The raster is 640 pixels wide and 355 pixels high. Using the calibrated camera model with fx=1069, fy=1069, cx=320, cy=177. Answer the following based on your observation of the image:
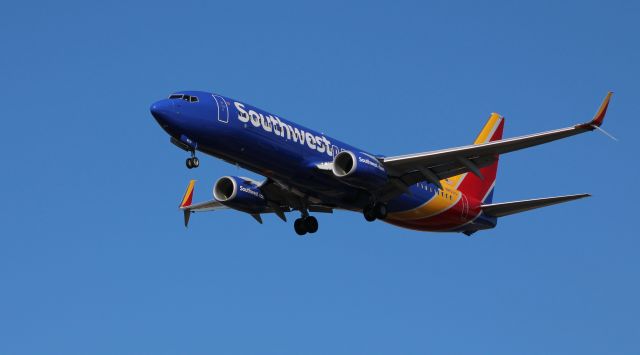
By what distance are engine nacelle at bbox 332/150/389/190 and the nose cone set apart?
7467mm

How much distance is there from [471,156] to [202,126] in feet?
38.6

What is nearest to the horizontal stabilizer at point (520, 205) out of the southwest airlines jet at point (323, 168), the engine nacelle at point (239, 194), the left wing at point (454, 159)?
the southwest airlines jet at point (323, 168)

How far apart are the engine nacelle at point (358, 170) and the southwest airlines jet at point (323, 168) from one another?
0.14 ft

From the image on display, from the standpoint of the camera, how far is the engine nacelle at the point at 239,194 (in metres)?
51.0

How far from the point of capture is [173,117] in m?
43.6

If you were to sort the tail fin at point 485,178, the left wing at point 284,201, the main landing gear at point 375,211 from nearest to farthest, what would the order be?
the main landing gear at point 375,211, the left wing at point 284,201, the tail fin at point 485,178

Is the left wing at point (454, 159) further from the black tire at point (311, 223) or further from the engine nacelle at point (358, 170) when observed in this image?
the black tire at point (311, 223)

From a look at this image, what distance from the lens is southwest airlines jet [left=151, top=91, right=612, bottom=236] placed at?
4419 cm

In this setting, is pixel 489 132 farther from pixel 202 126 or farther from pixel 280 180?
pixel 202 126

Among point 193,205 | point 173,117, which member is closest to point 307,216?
point 193,205

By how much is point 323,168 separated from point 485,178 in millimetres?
14457

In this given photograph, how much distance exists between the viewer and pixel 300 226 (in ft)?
171

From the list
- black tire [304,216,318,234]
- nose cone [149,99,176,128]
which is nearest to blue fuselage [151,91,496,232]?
nose cone [149,99,176,128]

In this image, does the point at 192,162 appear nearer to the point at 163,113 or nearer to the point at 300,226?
the point at 163,113
